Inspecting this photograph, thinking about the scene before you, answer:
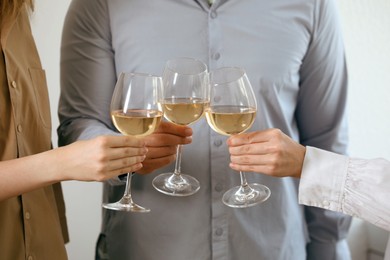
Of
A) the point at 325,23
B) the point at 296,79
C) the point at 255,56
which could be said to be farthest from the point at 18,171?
the point at 325,23

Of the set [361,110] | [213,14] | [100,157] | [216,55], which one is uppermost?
[213,14]

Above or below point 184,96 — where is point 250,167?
below

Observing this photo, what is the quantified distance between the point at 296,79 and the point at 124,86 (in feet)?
1.87

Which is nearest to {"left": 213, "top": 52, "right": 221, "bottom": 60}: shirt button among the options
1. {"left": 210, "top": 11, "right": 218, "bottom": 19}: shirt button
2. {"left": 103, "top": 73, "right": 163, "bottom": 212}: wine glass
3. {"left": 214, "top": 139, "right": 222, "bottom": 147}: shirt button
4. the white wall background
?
{"left": 210, "top": 11, "right": 218, "bottom": 19}: shirt button

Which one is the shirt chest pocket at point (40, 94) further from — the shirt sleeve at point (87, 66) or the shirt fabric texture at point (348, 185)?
the shirt fabric texture at point (348, 185)

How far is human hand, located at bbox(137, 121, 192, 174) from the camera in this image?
108 cm

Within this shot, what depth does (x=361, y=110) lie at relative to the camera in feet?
7.55

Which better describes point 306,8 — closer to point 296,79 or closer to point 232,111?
point 296,79

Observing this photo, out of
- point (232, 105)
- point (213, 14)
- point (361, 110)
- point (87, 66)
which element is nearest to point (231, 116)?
point (232, 105)

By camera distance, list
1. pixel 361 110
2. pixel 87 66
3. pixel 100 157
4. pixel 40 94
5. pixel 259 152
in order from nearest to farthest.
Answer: pixel 100 157, pixel 259 152, pixel 40 94, pixel 87 66, pixel 361 110

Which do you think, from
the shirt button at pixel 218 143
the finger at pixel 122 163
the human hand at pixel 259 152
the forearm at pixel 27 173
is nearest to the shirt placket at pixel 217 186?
the shirt button at pixel 218 143

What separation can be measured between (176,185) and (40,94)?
0.43m

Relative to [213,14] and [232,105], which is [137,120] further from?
[213,14]

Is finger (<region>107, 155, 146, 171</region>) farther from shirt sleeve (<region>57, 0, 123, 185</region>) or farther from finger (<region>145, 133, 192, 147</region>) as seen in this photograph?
shirt sleeve (<region>57, 0, 123, 185</region>)
